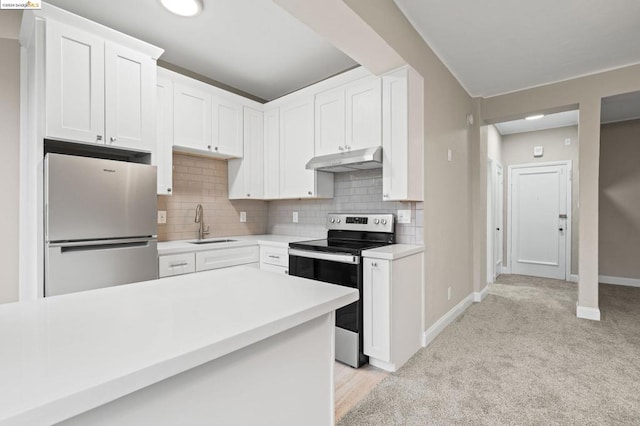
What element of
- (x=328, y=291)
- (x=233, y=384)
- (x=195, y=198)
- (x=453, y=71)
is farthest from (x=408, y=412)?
(x=453, y=71)

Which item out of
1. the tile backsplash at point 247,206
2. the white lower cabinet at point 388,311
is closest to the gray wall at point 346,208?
the tile backsplash at point 247,206

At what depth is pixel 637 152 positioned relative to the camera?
4773 millimetres

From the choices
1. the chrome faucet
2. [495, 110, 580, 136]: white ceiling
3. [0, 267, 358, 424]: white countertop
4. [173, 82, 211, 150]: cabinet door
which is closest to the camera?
[0, 267, 358, 424]: white countertop

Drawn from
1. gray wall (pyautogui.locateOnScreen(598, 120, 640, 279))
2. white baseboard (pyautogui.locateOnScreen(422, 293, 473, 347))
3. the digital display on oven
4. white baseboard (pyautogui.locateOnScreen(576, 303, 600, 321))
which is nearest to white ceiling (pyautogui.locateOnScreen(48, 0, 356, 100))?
the digital display on oven

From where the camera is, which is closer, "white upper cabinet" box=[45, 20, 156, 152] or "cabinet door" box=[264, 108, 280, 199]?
"white upper cabinet" box=[45, 20, 156, 152]

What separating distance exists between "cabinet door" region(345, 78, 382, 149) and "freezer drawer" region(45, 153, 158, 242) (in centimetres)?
168

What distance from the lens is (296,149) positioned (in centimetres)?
333

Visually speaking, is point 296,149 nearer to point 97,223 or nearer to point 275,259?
point 275,259

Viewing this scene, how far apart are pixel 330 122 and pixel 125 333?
260 centimetres

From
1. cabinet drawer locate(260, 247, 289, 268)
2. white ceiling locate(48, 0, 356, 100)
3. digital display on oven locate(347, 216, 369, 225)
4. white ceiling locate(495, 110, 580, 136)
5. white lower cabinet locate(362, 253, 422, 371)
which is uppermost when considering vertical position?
white ceiling locate(48, 0, 356, 100)

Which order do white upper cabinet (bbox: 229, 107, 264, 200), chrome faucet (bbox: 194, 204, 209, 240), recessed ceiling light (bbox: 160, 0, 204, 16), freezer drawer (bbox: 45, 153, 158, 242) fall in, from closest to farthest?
freezer drawer (bbox: 45, 153, 158, 242), recessed ceiling light (bbox: 160, 0, 204, 16), chrome faucet (bbox: 194, 204, 209, 240), white upper cabinet (bbox: 229, 107, 264, 200)

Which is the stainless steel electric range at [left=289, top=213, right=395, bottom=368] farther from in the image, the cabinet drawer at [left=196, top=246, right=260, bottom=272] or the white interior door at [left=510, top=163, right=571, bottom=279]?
the white interior door at [left=510, top=163, right=571, bottom=279]

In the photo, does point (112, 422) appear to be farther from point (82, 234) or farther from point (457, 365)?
point (457, 365)

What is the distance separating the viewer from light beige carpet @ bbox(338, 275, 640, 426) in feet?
5.96
